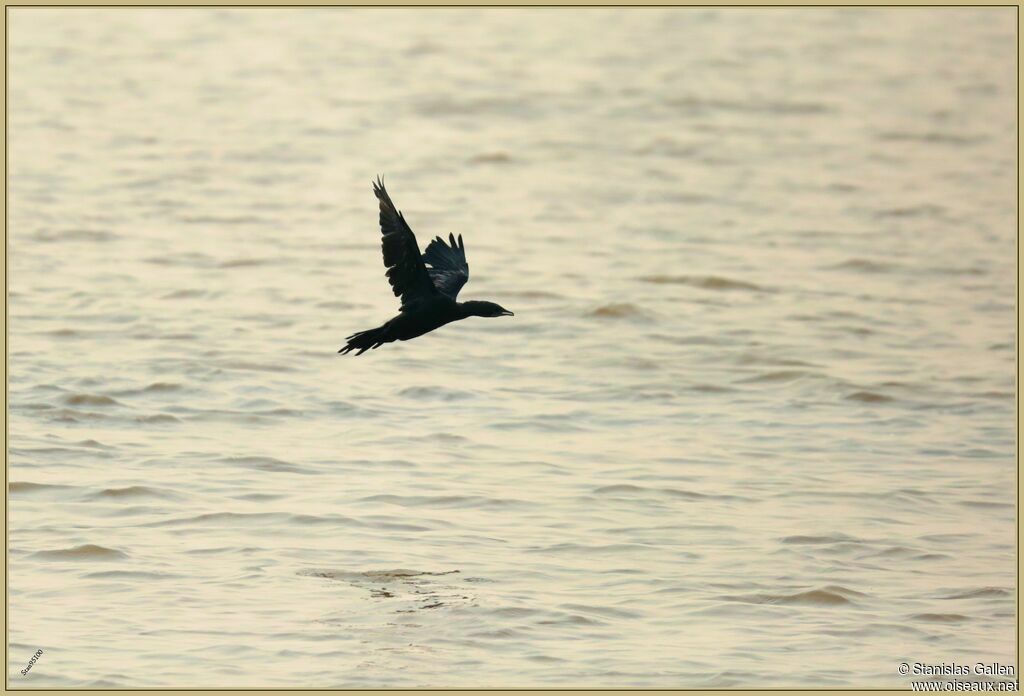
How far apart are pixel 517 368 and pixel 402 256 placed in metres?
5.85

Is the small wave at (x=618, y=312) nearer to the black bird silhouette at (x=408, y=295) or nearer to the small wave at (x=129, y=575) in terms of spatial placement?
the black bird silhouette at (x=408, y=295)

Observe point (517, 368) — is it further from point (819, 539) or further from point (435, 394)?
point (819, 539)

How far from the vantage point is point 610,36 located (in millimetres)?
32094

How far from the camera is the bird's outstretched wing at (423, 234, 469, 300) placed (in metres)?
11.4

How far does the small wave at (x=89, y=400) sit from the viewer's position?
1412cm

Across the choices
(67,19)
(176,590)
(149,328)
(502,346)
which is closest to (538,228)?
(502,346)

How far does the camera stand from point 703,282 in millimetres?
18984

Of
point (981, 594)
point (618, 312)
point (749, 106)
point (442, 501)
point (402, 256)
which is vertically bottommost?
point (981, 594)

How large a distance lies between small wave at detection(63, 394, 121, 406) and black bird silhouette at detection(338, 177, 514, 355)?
4.00 meters

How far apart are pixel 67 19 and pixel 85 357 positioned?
732 inches

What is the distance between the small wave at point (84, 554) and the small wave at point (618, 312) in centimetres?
774

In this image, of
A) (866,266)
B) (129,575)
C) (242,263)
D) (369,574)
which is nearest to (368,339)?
(369,574)

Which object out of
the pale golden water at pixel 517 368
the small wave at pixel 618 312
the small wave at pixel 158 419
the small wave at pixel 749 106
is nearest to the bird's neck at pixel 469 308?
the pale golden water at pixel 517 368

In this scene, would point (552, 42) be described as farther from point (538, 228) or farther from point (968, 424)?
point (968, 424)
